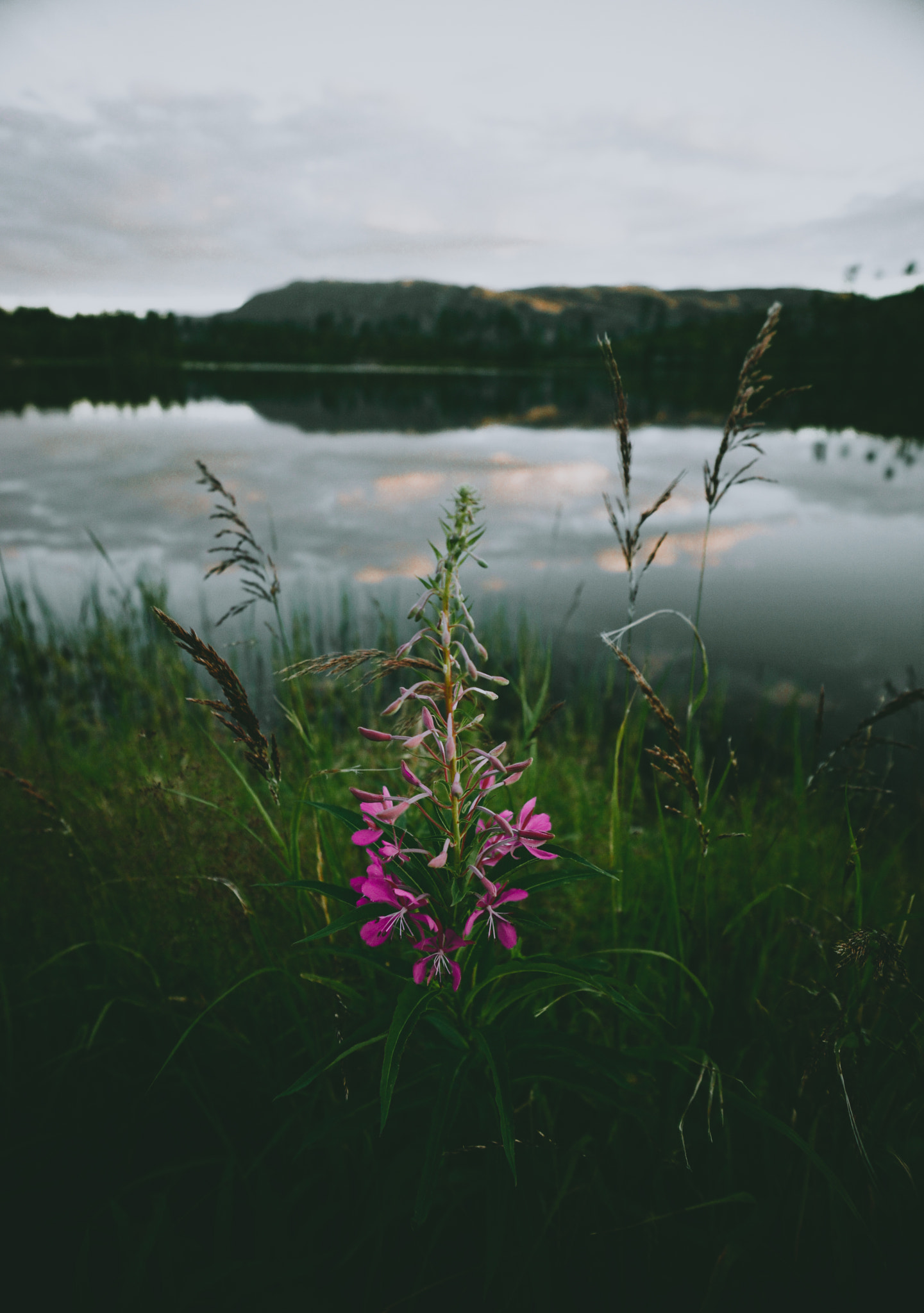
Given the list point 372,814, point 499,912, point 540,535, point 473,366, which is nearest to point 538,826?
point 499,912

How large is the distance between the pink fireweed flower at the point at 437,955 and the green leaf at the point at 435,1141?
0.55 feet

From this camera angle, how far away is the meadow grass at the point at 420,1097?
1.40 metres

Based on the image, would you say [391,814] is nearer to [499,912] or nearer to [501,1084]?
[499,912]

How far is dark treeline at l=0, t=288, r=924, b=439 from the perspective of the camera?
115 ft

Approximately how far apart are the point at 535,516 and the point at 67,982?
45.2ft

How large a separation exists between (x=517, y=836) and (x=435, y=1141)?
1.79 feet

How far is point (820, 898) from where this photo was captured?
2688 millimetres

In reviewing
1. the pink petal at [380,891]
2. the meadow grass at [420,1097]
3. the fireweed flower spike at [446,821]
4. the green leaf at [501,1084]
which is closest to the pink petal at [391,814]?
the fireweed flower spike at [446,821]

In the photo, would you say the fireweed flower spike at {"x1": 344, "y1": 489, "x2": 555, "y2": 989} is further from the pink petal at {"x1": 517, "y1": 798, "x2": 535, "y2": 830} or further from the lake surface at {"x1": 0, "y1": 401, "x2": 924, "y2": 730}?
the lake surface at {"x1": 0, "y1": 401, "x2": 924, "y2": 730}

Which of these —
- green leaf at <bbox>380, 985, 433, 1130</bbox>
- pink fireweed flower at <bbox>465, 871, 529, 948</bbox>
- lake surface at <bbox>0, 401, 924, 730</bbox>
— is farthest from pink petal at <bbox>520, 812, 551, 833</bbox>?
lake surface at <bbox>0, 401, 924, 730</bbox>

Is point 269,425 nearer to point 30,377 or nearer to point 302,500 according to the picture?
point 302,500

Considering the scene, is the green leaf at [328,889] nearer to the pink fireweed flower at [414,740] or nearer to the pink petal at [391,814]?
the pink petal at [391,814]

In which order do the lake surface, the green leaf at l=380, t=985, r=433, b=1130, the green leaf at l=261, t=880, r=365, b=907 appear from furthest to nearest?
the lake surface < the green leaf at l=261, t=880, r=365, b=907 < the green leaf at l=380, t=985, r=433, b=1130

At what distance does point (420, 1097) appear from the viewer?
1423 millimetres
